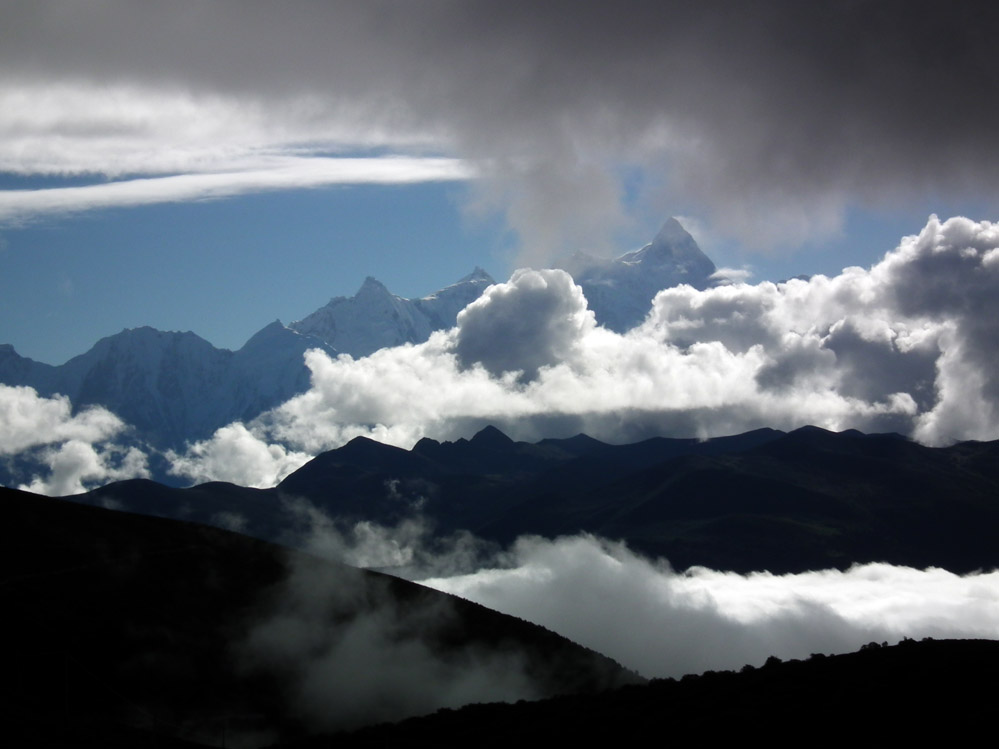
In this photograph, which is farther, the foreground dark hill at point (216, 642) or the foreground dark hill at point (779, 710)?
the foreground dark hill at point (216, 642)

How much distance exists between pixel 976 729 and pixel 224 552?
127323 millimetres

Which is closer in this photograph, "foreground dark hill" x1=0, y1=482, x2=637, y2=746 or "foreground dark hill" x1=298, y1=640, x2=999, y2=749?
"foreground dark hill" x1=298, y1=640, x2=999, y2=749

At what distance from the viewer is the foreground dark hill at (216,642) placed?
11725 cm

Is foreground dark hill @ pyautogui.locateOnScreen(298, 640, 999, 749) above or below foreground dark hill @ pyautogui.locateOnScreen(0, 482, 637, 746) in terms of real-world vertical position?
below

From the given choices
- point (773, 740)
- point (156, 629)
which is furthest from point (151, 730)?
point (773, 740)

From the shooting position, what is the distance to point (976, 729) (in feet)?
228

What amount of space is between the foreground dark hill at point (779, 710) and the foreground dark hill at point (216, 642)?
3013cm

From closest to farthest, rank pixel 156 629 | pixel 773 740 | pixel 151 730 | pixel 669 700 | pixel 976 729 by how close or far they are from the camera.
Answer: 1. pixel 976 729
2. pixel 773 740
3. pixel 669 700
4. pixel 151 730
5. pixel 156 629

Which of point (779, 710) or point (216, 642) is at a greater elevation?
point (216, 642)

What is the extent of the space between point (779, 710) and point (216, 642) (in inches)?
3331

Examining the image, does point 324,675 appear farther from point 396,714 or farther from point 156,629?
point 156,629

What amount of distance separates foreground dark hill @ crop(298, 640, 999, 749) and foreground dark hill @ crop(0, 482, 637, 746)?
98.9ft

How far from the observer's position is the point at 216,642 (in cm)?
14212

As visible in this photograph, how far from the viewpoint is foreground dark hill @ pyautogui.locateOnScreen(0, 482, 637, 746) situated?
385 feet
